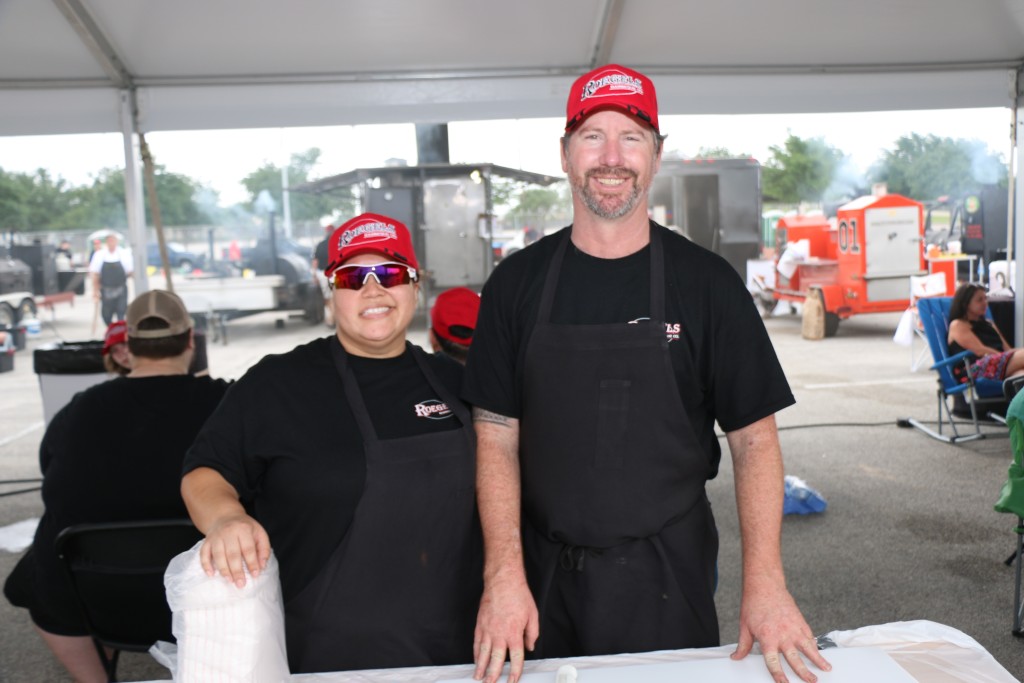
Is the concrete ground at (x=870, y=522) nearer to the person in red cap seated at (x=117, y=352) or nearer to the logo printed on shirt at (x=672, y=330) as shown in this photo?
the person in red cap seated at (x=117, y=352)

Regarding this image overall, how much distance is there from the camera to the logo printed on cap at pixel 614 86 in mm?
1646

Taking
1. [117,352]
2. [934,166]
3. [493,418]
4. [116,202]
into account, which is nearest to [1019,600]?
[493,418]

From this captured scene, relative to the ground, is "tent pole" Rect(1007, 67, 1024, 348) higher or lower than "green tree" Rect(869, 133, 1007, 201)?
lower

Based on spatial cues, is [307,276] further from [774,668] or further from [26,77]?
[774,668]

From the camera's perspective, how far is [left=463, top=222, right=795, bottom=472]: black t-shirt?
166 cm

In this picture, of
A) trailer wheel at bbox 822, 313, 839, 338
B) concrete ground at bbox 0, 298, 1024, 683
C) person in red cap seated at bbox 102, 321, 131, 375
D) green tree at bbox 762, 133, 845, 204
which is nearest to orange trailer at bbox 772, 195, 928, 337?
trailer wheel at bbox 822, 313, 839, 338

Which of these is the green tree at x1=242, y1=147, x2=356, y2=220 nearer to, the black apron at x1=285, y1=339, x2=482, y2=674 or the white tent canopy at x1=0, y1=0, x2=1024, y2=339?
the white tent canopy at x1=0, y1=0, x2=1024, y2=339

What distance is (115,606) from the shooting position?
7.32 feet

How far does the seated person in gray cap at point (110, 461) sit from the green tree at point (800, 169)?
1730cm

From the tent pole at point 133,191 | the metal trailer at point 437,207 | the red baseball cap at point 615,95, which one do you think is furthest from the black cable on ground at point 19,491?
the red baseball cap at point 615,95

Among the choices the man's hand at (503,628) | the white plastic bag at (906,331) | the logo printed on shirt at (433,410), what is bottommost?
the white plastic bag at (906,331)

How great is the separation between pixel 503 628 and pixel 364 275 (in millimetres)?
744

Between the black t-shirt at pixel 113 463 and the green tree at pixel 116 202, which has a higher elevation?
the green tree at pixel 116 202

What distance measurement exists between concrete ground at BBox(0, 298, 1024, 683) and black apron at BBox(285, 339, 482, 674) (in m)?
1.78
